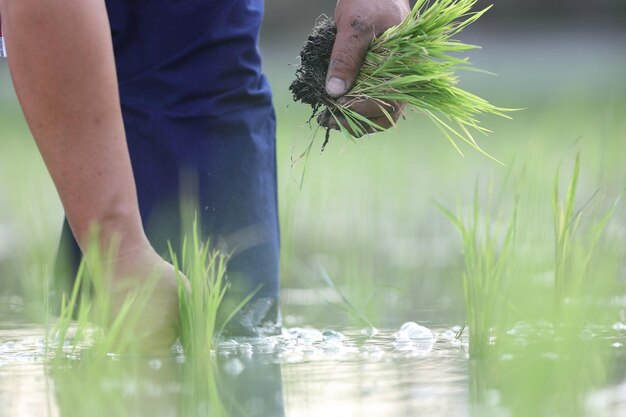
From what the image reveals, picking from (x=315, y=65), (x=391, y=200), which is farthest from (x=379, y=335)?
(x=391, y=200)

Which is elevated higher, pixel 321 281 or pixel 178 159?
pixel 178 159

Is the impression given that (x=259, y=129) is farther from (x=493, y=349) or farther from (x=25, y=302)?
(x=493, y=349)

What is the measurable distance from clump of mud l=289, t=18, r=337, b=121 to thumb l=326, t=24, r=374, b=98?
0.20 feet

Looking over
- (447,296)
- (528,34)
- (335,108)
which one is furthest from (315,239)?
(528,34)

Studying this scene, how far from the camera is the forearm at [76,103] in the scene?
72.7 inches

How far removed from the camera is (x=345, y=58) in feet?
7.15

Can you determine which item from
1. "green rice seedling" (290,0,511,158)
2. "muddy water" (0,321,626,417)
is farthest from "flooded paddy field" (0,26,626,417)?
"green rice seedling" (290,0,511,158)

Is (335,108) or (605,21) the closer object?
(335,108)

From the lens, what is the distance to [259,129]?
2.42 meters

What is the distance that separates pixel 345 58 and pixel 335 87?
0.05 m

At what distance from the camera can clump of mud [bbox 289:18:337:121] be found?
2.25m

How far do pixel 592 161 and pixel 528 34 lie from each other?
1218cm

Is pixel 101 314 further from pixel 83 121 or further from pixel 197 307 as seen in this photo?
pixel 83 121

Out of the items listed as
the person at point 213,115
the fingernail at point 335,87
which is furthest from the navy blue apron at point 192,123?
the fingernail at point 335,87
